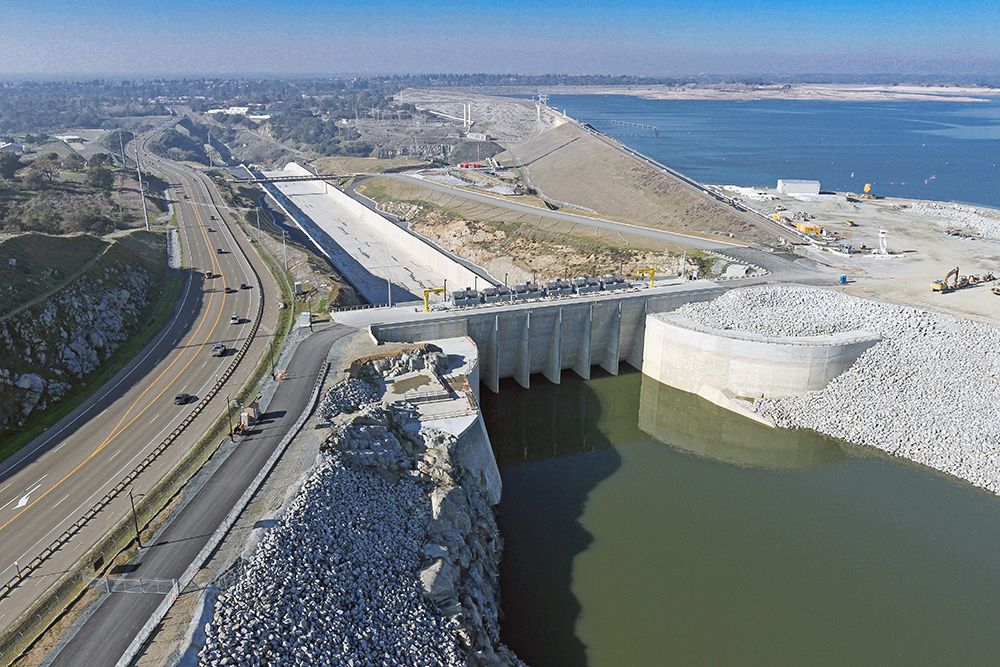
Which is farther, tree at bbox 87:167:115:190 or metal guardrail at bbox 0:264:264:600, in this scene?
tree at bbox 87:167:115:190

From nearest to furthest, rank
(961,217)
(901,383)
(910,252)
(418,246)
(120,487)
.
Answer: (120,487) < (901,383) < (910,252) < (961,217) < (418,246)

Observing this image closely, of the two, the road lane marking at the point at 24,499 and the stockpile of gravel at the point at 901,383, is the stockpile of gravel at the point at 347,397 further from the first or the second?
the stockpile of gravel at the point at 901,383

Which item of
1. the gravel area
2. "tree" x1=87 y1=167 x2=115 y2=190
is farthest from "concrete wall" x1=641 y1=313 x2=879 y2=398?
"tree" x1=87 y1=167 x2=115 y2=190

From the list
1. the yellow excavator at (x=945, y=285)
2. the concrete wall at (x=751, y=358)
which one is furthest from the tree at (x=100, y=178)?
the yellow excavator at (x=945, y=285)

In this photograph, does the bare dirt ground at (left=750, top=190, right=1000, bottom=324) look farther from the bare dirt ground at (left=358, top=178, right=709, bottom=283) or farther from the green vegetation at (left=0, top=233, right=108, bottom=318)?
the green vegetation at (left=0, top=233, right=108, bottom=318)

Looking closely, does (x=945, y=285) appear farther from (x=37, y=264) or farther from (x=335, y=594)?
(x=37, y=264)

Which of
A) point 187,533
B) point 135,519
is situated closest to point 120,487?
point 135,519

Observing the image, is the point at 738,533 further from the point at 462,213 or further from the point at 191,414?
the point at 462,213
